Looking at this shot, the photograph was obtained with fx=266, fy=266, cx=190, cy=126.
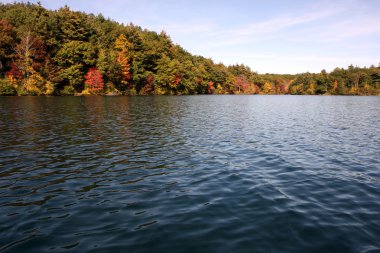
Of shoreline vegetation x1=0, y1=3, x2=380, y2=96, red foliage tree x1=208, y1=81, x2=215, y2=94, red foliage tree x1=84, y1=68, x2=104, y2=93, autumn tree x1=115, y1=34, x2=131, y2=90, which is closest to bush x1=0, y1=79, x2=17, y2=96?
shoreline vegetation x1=0, y1=3, x2=380, y2=96

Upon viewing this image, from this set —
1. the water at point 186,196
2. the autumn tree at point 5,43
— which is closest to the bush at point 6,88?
the autumn tree at point 5,43

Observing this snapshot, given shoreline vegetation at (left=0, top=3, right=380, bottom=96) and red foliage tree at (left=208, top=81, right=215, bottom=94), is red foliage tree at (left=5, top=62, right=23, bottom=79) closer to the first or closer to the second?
shoreline vegetation at (left=0, top=3, right=380, bottom=96)

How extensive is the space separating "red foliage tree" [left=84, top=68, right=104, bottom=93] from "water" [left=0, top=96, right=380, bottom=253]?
65735 mm

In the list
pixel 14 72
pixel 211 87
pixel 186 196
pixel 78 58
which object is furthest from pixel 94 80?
pixel 211 87

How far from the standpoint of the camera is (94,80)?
8144cm

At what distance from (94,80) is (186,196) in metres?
79.2

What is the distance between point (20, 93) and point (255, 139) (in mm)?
66956

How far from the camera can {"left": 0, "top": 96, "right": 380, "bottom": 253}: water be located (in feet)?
22.2

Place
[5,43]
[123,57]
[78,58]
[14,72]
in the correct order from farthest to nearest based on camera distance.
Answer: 1. [123,57]
2. [78,58]
3. [5,43]
4. [14,72]

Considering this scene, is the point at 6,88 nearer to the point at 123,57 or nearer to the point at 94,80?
the point at 94,80

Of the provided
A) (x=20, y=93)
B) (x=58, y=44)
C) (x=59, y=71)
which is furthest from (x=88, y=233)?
(x=58, y=44)

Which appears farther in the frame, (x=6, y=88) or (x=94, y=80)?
(x=94, y=80)

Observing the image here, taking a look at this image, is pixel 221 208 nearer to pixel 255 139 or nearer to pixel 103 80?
pixel 255 139

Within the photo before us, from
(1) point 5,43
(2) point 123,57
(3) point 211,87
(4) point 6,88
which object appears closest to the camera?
(4) point 6,88
